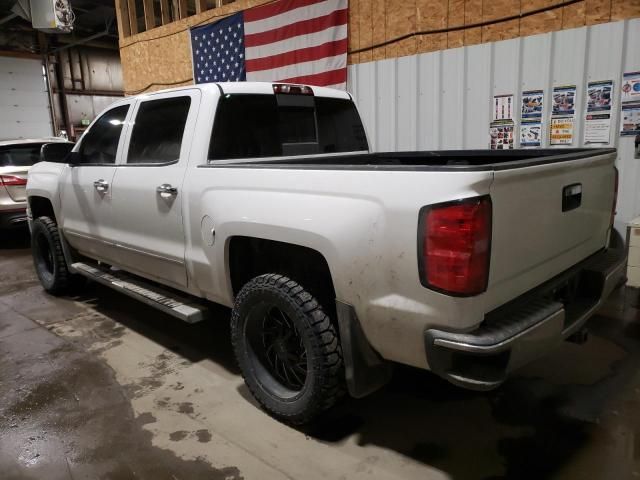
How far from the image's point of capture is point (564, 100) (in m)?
4.59

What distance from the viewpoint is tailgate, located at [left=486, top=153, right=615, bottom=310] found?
1958 millimetres

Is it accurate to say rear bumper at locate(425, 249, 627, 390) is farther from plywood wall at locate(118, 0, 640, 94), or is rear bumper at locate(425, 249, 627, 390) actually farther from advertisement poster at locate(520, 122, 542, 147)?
plywood wall at locate(118, 0, 640, 94)

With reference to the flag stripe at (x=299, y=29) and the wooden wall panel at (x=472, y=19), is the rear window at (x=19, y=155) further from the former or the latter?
the wooden wall panel at (x=472, y=19)

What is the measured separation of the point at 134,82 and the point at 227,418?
8634 mm

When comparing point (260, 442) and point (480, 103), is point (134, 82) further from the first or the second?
point (260, 442)

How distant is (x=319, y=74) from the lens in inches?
255

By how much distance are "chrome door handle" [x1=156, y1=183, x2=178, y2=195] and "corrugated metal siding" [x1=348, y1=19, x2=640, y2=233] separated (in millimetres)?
3231

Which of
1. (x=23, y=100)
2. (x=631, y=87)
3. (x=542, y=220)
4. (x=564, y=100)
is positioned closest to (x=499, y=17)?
(x=564, y=100)

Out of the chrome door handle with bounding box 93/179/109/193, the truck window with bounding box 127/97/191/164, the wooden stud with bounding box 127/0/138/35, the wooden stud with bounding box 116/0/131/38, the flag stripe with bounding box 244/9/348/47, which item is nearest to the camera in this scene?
the truck window with bounding box 127/97/191/164

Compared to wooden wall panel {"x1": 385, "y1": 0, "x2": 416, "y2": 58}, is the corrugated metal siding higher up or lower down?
lower down

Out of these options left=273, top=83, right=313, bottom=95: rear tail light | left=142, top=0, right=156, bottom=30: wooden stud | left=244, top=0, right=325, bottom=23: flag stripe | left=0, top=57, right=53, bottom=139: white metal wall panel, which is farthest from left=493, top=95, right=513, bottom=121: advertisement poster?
left=0, top=57, right=53, bottom=139: white metal wall panel

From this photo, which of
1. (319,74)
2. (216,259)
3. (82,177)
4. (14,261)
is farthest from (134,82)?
(216,259)

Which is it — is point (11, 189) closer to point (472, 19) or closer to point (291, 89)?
point (291, 89)

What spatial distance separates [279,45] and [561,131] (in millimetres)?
4006
